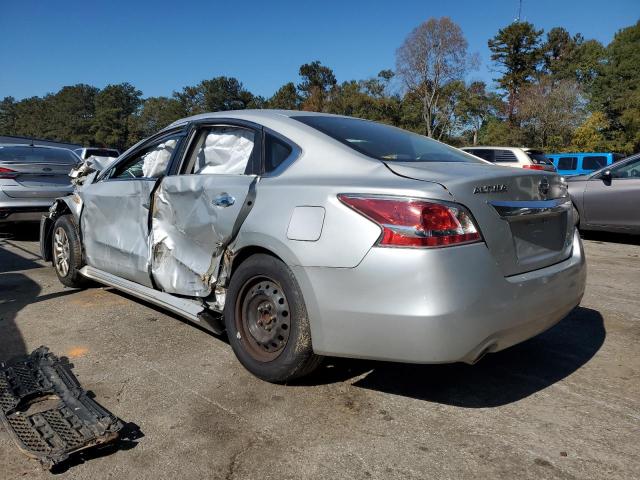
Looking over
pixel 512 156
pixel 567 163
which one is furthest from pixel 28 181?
pixel 567 163

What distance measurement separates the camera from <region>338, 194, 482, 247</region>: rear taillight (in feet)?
7.26

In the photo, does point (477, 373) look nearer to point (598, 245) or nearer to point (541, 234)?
point (541, 234)

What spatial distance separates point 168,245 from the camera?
348cm

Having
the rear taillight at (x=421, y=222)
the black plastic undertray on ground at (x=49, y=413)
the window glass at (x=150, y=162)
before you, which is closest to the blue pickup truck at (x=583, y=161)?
the window glass at (x=150, y=162)

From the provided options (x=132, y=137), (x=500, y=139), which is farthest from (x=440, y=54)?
(x=132, y=137)

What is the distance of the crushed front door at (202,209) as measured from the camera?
3006mm

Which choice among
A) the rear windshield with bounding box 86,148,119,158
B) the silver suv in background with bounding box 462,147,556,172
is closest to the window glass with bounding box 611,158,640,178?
the silver suv in background with bounding box 462,147,556,172

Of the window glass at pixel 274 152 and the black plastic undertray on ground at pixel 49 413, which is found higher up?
the window glass at pixel 274 152

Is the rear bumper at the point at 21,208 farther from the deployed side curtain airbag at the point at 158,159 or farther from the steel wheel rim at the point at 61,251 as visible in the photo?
the deployed side curtain airbag at the point at 158,159

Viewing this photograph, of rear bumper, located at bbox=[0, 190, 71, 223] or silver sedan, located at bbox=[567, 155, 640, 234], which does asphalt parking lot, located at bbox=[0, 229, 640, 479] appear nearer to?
rear bumper, located at bbox=[0, 190, 71, 223]

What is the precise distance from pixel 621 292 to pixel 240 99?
258 ft

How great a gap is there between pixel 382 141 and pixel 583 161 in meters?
20.2

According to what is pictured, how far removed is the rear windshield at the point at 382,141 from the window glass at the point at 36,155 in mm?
6534

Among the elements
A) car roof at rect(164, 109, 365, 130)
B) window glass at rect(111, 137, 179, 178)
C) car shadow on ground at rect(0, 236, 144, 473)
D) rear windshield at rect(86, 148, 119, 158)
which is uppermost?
rear windshield at rect(86, 148, 119, 158)
